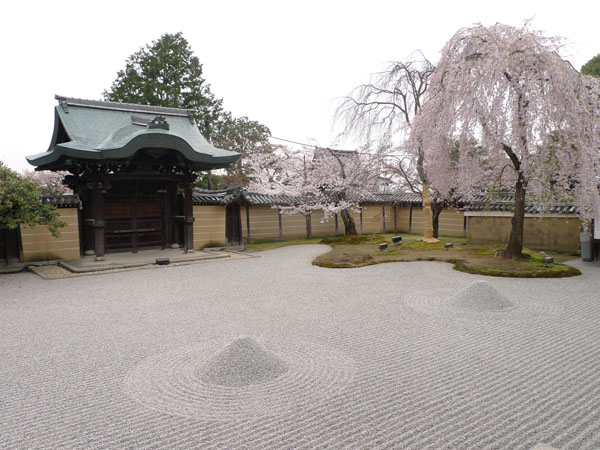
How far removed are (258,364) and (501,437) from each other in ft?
7.43

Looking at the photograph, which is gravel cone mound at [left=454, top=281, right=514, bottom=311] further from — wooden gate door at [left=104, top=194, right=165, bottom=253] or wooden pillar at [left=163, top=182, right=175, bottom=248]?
wooden gate door at [left=104, top=194, right=165, bottom=253]

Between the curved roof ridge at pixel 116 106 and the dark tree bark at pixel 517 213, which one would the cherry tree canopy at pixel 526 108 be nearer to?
the dark tree bark at pixel 517 213

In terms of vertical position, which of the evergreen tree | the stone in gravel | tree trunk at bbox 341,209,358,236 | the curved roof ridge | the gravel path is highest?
the evergreen tree

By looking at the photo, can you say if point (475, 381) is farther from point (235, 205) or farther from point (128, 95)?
point (128, 95)

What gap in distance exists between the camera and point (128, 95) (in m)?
23.4

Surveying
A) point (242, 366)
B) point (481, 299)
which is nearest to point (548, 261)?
point (481, 299)

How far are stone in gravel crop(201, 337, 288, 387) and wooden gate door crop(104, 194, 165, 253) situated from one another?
1031 cm

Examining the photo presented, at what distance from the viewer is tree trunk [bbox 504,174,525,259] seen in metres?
10.4

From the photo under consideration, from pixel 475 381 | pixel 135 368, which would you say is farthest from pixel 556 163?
pixel 135 368

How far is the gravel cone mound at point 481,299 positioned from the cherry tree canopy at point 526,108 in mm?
4789

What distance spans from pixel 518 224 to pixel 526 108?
3.22 metres

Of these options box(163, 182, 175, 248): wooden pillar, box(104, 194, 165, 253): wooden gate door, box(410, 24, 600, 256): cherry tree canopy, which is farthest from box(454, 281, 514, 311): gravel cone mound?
box(104, 194, 165, 253): wooden gate door

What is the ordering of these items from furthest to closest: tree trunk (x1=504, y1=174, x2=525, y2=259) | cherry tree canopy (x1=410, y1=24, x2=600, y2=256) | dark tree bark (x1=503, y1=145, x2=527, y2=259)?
1. tree trunk (x1=504, y1=174, x2=525, y2=259)
2. dark tree bark (x1=503, y1=145, x2=527, y2=259)
3. cherry tree canopy (x1=410, y1=24, x2=600, y2=256)

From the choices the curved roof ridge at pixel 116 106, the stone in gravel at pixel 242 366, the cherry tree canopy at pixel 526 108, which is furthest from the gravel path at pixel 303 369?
the curved roof ridge at pixel 116 106
